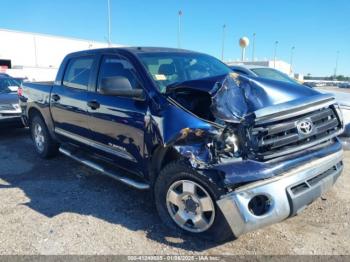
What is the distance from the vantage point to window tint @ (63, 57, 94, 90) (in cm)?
450

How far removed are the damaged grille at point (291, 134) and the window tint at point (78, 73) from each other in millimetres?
2697

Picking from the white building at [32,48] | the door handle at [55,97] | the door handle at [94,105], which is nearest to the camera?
the door handle at [94,105]

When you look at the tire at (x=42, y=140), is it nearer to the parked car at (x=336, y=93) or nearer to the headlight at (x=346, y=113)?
the parked car at (x=336, y=93)

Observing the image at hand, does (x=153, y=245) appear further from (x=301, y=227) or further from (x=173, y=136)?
(x=301, y=227)

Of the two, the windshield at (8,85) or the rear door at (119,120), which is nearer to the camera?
the rear door at (119,120)

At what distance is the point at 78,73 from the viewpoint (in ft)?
15.6

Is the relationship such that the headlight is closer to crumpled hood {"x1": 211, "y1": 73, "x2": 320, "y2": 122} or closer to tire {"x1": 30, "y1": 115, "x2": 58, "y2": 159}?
crumpled hood {"x1": 211, "y1": 73, "x2": 320, "y2": 122}

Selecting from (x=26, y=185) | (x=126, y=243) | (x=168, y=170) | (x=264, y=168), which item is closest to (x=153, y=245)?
(x=126, y=243)

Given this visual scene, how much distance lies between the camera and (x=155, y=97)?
131 inches

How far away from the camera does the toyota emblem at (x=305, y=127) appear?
115 inches

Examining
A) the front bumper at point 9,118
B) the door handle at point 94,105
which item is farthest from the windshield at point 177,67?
the front bumper at point 9,118

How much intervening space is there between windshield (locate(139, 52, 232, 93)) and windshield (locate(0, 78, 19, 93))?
614 cm

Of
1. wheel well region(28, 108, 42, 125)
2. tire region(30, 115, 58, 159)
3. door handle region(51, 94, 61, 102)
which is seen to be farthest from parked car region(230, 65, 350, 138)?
wheel well region(28, 108, 42, 125)

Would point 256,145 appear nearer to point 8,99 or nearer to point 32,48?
point 8,99
